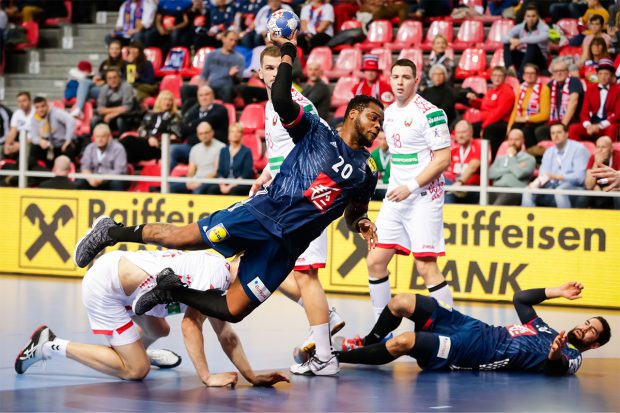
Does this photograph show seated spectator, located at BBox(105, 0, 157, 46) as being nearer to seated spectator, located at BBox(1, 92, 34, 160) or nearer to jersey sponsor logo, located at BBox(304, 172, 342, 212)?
seated spectator, located at BBox(1, 92, 34, 160)

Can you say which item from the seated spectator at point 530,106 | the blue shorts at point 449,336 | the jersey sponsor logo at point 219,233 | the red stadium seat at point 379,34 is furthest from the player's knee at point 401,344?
the red stadium seat at point 379,34

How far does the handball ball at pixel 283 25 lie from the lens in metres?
7.14

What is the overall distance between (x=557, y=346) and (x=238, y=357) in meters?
2.31

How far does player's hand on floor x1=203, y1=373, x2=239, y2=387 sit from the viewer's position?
7.55 metres

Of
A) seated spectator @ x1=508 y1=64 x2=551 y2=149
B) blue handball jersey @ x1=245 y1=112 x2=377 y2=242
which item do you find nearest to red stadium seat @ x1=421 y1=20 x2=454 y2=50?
seated spectator @ x1=508 y1=64 x2=551 y2=149

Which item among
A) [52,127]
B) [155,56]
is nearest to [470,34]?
[155,56]

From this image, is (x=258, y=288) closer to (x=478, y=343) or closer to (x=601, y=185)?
(x=478, y=343)

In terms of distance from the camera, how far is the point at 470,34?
17391 millimetres

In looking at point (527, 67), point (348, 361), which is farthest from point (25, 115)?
point (348, 361)

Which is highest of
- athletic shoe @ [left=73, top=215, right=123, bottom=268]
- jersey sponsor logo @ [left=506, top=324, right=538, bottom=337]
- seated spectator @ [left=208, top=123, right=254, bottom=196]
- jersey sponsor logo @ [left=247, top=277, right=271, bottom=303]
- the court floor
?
seated spectator @ [left=208, top=123, right=254, bottom=196]

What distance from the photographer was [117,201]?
555 inches

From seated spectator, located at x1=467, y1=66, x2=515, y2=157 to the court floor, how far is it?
5.19m

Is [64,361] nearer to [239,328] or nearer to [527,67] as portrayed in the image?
[239,328]

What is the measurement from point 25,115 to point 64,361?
913 centimetres
